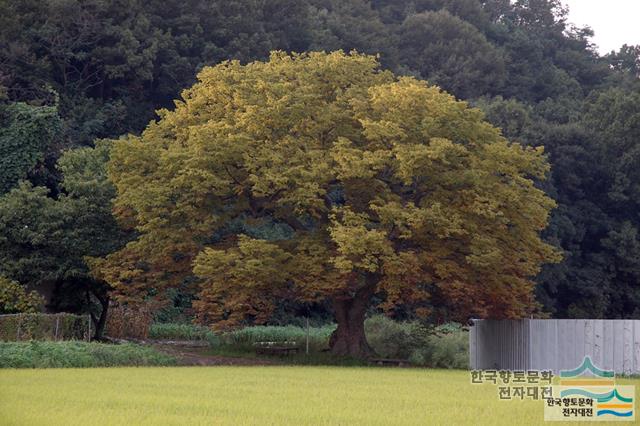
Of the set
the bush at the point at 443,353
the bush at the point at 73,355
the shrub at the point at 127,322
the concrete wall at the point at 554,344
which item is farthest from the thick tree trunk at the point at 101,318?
the concrete wall at the point at 554,344

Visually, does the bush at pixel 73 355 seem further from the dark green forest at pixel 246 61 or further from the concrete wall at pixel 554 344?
the concrete wall at pixel 554 344

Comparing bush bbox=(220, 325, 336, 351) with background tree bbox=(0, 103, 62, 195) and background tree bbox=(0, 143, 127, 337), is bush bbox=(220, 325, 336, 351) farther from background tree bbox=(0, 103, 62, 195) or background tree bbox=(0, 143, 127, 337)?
background tree bbox=(0, 103, 62, 195)

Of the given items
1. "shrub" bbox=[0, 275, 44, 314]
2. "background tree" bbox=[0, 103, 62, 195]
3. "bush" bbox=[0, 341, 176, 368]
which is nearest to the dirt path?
"bush" bbox=[0, 341, 176, 368]

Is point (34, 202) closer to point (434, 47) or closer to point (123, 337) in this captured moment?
point (123, 337)

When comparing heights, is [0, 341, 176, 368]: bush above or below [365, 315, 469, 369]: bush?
below

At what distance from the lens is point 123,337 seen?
45969mm

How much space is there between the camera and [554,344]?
114ft

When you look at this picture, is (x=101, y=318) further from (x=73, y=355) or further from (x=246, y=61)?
→ (x=246, y=61)

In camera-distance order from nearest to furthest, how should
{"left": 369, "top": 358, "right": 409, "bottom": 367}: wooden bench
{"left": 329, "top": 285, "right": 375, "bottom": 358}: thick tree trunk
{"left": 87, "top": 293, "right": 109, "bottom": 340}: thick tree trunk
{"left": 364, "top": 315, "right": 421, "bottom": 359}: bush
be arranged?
1. {"left": 369, "top": 358, "right": 409, "bottom": 367}: wooden bench
2. {"left": 329, "top": 285, "right": 375, "bottom": 358}: thick tree trunk
3. {"left": 364, "top": 315, "right": 421, "bottom": 359}: bush
4. {"left": 87, "top": 293, "right": 109, "bottom": 340}: thick tree trunk

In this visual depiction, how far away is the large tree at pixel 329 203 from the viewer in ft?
109

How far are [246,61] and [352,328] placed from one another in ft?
87.8

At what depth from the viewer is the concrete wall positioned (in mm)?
32969

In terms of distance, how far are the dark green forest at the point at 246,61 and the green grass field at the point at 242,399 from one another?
14602 mm

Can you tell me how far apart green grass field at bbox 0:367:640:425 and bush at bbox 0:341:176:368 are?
130cm
